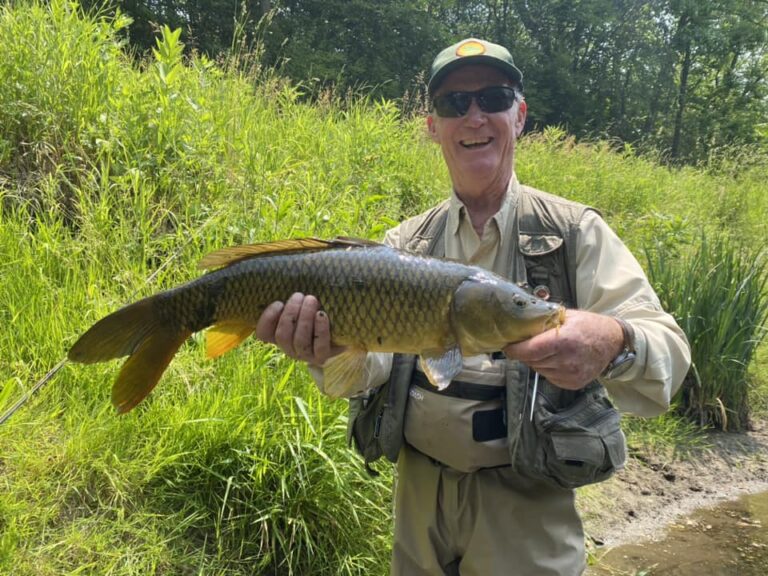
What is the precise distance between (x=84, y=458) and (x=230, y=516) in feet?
2.03

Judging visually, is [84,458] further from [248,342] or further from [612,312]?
[612,312]

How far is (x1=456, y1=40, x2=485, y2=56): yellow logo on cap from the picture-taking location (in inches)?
75.9

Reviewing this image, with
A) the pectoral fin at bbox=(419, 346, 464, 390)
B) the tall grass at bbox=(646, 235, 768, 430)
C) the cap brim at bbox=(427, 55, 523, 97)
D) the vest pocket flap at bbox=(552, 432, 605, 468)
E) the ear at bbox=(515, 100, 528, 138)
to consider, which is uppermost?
the cap brim at bbox=(427, 55, 523, 97)

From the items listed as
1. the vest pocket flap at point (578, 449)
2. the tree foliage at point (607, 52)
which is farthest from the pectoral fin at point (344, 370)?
the tree foliage at point (607, 52)

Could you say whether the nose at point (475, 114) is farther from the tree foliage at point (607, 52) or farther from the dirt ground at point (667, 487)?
the tree foliage at point (607, 52)

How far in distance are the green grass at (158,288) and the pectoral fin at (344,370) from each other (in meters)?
0.69

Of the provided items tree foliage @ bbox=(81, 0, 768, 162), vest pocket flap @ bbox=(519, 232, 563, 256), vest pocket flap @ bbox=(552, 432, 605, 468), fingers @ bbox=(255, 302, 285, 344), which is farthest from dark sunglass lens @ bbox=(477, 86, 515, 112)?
tree foliage @ bbox=(81, 0, 768, 162)

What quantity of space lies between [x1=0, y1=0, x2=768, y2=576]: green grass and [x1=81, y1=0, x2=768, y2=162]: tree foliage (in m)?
15.9

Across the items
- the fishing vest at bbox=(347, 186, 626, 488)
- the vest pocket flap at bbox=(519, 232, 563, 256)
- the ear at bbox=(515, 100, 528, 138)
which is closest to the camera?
the fishing vest at bbox=(347, 186, 626, 488)

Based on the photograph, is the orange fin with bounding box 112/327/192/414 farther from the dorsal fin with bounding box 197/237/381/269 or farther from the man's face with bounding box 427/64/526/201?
the man's face with bounding box 427/64/526/201

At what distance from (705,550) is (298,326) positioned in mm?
2960

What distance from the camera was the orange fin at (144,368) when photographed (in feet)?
5.00

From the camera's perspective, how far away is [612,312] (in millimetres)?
1554

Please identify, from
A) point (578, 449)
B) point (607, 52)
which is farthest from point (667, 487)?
point (607, 52)
